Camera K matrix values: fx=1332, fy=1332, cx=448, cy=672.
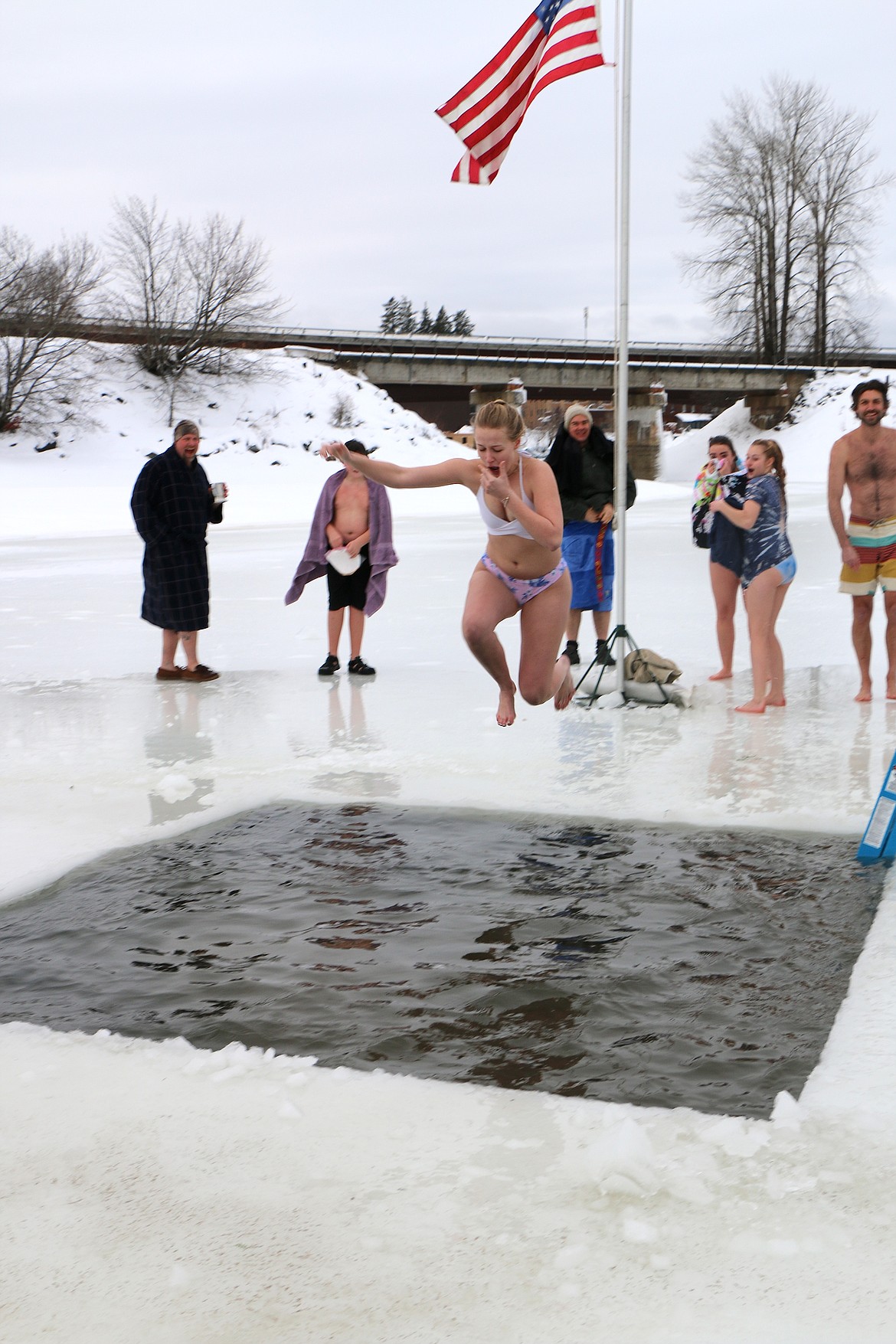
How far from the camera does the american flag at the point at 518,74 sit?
7.27 m

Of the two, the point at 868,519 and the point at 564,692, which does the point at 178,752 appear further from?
the point at 868,519

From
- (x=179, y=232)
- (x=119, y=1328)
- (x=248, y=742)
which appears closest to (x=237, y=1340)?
(x=119, y=1328)

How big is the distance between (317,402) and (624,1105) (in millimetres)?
39429

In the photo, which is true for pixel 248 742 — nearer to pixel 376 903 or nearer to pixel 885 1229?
pixel 376 903

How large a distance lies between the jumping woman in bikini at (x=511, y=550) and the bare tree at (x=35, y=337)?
3199 centimetres

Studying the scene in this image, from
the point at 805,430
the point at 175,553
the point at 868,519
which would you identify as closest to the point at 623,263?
the point at 868,519

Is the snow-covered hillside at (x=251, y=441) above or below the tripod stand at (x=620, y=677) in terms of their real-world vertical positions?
above

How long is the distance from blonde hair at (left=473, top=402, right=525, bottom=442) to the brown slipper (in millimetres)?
4336

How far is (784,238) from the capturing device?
183ft

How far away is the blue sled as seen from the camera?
15.6 ft

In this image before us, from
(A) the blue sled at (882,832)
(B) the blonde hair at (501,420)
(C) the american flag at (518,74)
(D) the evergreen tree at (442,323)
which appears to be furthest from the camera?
(D) the evergreen tree at (442,323)

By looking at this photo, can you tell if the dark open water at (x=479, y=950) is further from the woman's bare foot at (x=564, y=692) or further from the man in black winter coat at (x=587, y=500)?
the man in black winter coat at (x=587, y=500)

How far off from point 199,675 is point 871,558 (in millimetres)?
4377

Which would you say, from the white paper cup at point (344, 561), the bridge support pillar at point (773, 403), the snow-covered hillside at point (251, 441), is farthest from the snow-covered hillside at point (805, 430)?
the white paper cup at point (344, 561)
